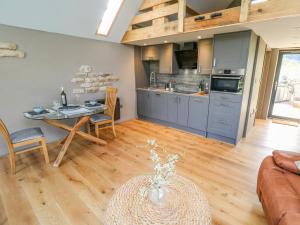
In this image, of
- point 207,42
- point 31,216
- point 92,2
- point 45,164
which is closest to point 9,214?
point 31,216

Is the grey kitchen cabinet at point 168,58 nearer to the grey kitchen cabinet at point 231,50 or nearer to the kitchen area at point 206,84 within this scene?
the kitchen area at point 206,84

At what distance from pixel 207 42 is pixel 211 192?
2.91m

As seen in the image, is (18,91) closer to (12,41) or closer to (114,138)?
(12,41)

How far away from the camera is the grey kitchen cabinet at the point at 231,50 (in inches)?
114

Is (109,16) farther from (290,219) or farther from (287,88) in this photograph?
(287,88)

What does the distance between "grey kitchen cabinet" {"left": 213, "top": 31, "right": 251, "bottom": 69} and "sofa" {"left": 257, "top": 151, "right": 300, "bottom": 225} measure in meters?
1.83

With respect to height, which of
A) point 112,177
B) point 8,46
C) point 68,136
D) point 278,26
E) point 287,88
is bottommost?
point 112,177

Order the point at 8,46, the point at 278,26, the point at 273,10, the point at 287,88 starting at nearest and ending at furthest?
the point at 273,10 < the point at 278,26 < the point at 8,46 < the point at 287,88

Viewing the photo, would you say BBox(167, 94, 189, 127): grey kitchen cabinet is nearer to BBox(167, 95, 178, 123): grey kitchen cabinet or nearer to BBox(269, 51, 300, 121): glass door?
BBox(167, 95, 178, 123): grey kitchen cabinet

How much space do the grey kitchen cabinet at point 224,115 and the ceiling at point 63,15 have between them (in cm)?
253

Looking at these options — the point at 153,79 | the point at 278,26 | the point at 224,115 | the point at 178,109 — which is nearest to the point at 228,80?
the point at 224,115

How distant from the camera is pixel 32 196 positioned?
1.95m

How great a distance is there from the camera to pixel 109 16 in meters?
3.50

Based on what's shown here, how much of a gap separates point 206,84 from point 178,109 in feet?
3.00
